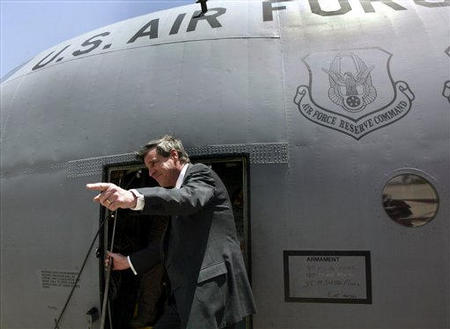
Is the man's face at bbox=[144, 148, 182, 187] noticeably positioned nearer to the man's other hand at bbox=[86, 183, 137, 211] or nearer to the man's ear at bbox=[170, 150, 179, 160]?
the man's ear at bbox=[170, 150, 179, 160]

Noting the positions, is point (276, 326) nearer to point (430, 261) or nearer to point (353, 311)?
point (353, 311)

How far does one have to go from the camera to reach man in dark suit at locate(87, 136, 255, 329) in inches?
108

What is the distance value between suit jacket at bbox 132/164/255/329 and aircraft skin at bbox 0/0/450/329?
2.97 feet

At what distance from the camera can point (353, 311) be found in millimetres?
3596

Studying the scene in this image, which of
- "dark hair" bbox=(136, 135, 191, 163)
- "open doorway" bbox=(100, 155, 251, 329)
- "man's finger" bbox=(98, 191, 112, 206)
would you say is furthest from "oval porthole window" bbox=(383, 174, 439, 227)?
"man's finger" bbox=(98, 191, 112, 206)

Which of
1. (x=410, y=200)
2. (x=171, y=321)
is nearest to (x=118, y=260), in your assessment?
(x=171, y=321)

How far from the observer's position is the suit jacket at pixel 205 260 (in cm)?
275

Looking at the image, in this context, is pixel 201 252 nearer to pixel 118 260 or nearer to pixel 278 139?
pixel 118 260

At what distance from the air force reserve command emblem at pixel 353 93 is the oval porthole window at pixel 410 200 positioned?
0.53m

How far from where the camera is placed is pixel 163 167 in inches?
121

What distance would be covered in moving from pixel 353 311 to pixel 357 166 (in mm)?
1229

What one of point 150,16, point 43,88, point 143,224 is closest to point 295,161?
point 143,224

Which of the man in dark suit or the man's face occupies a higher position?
the man's face

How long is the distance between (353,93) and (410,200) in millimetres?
1083
